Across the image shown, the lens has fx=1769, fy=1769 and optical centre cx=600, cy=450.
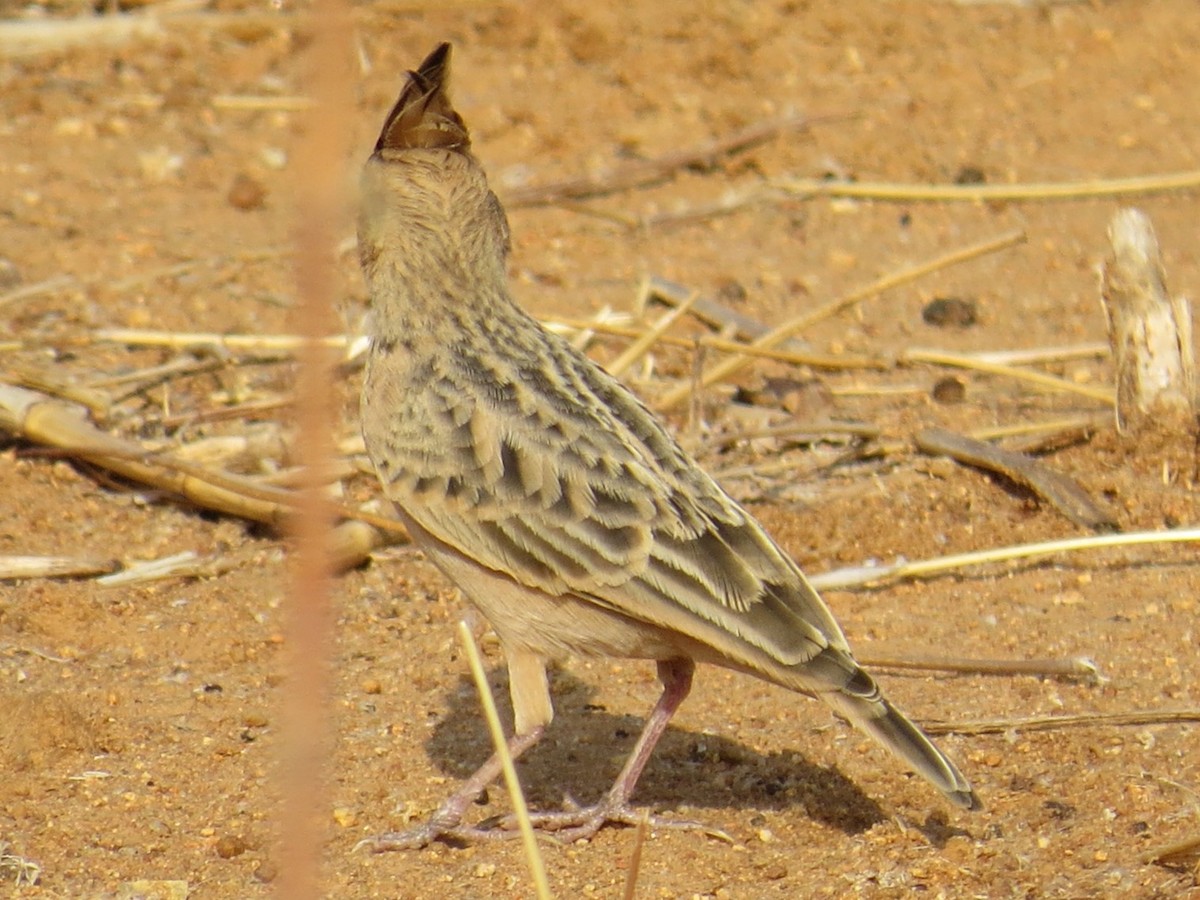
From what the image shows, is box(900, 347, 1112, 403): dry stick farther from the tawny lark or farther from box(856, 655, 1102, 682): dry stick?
the tawny lark

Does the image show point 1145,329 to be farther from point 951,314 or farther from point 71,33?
point 71,33

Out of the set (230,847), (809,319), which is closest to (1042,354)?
(809,319)

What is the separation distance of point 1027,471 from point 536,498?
2.69m

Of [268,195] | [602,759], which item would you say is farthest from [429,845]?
[268,195]

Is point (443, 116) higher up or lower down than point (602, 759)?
higher up

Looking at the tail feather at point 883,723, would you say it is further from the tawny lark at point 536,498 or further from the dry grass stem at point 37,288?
the dry grass stem at point 37,288

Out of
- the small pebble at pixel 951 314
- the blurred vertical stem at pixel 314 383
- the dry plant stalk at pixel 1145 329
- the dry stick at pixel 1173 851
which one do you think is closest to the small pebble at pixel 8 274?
the small pebble at pixel 951 314

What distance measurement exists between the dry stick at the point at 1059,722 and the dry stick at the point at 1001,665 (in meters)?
0.26

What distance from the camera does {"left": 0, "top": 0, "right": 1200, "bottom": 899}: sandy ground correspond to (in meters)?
4.45

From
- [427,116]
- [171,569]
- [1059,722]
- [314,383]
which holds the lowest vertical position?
[171,569]

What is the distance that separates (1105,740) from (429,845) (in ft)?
6.05

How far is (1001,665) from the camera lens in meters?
5.15

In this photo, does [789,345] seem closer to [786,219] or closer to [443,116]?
[786,219]

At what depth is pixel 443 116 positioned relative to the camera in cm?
467
